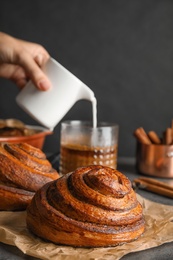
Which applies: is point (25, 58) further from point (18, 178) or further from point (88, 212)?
point (88, 212)

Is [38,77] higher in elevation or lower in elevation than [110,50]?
lower

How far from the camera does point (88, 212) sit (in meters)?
1.03

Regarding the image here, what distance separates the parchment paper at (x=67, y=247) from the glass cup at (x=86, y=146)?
0.44 meters

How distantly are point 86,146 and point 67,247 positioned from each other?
647 millimetres

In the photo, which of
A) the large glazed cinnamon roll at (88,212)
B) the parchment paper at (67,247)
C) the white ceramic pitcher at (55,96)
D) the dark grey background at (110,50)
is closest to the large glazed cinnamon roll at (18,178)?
the parchment paper at (67,247)

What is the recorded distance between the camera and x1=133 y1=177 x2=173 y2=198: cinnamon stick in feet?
4.92

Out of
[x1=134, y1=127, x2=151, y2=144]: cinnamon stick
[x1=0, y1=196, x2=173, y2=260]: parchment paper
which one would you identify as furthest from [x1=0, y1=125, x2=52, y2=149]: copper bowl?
[x1=0, y1=196, x2=173, y2=260]: parchment paper

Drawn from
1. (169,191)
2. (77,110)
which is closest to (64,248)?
(169,191)

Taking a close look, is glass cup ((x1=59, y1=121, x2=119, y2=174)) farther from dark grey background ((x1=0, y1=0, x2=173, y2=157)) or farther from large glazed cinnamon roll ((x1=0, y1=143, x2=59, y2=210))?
dark grey background ((x1=0, y1=0, x2=173, y2=157))

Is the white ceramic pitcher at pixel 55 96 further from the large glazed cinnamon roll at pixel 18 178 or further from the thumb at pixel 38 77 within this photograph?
the large glazed cinnamon roll at pixel 18 178

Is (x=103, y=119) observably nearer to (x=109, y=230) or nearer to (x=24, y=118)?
(x=24, y=118)

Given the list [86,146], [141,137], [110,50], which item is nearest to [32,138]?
[86,146]

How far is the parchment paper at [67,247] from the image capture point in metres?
0.98

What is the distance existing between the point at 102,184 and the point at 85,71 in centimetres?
191
